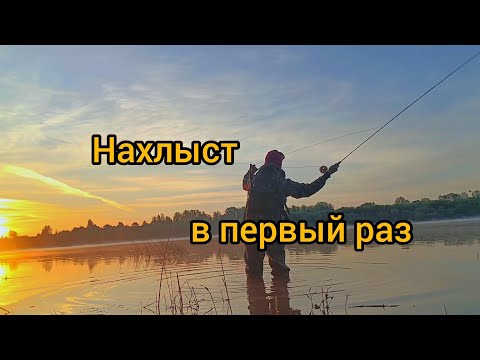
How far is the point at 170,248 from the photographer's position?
14570 millimetres

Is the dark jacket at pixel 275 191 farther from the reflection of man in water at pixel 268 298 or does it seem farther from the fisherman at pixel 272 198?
the reflection of man in water at pixel 268 298

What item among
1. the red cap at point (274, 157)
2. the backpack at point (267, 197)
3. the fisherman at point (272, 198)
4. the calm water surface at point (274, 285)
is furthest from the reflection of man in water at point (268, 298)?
the red cap at point (274, 157)

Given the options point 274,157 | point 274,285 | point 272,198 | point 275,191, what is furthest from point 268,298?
point 274,157

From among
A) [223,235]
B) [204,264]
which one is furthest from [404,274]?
[204,264]

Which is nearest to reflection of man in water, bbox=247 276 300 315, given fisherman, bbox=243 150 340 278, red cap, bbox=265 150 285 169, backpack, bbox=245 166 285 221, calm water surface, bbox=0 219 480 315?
calm water surface, bbox=0 219 480 315

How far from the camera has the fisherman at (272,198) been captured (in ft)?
26.6

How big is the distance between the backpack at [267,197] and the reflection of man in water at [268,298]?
1.09m

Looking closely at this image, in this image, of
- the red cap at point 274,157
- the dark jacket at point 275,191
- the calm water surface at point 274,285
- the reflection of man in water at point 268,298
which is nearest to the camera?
the reflection of man in water at point 268,298

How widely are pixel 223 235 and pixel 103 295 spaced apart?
278 centimetres

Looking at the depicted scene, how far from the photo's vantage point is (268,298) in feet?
22.0

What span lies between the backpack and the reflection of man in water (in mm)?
1088

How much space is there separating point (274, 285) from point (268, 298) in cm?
103

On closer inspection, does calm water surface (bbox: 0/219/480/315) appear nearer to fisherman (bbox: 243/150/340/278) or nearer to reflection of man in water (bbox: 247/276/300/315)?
reflection of man in water (bbox: 247/276/300/315)
